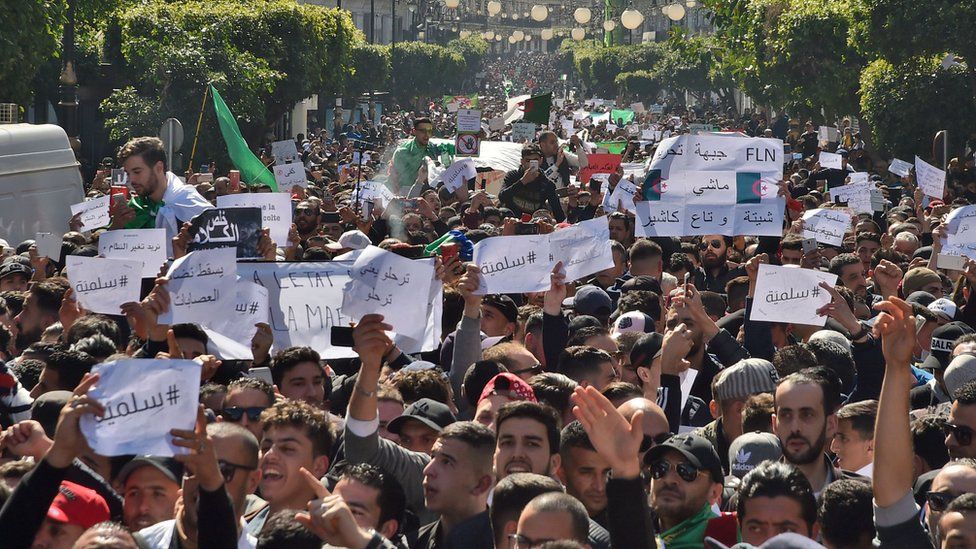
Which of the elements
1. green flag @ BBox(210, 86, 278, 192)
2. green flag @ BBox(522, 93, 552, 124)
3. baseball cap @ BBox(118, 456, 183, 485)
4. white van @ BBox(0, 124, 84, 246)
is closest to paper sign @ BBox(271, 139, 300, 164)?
green flag @ BBox(522, 93, 552, 124)

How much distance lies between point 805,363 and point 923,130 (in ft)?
62.8

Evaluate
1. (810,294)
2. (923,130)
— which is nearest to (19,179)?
(810,294)

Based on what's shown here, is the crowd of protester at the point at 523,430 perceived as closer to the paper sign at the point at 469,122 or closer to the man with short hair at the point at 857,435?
the man with short hair at the point at 857,435

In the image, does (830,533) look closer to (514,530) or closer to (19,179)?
(514,530)

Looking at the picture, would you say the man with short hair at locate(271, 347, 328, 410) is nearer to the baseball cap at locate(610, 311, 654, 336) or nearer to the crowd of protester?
the crowd of protester

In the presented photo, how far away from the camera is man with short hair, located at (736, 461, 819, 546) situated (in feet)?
16.8

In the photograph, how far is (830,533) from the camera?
5.20 m

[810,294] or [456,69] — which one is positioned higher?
[810,294]

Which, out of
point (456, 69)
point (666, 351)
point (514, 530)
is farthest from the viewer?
point (456, 69)

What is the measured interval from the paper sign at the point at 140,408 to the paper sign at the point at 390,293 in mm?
2304

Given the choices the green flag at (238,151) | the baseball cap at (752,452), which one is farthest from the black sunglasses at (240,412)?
the green flag at (238,151)

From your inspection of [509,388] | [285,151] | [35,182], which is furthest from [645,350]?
[285,151]

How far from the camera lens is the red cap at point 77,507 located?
480cm

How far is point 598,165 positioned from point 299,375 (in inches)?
530
